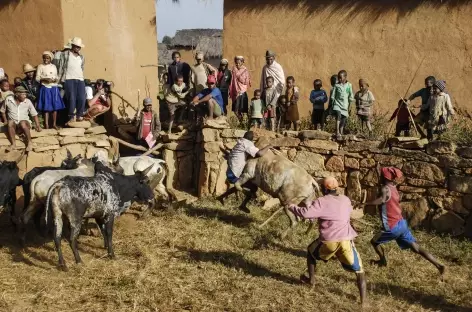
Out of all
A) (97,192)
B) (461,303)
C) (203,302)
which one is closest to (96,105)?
(97,192)

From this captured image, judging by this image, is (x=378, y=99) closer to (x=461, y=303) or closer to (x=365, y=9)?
(x=365, y=9)

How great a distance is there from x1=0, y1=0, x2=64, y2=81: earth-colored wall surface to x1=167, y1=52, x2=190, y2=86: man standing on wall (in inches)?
91.8

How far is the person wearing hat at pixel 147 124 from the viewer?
10383 millimetres

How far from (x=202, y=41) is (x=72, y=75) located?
1708 centimetres

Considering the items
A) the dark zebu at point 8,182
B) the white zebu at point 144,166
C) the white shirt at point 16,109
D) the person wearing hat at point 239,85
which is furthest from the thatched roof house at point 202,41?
the dark zebu at point 8,182

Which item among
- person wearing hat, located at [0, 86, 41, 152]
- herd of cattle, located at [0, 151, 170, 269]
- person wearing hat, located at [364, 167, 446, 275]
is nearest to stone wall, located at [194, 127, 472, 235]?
person wearing hat, located at [364, 167, 446, 275]

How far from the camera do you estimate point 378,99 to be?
1156 cm

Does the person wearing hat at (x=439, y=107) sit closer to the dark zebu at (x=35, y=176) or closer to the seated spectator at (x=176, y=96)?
the seated spectator at (x=176, y=96)

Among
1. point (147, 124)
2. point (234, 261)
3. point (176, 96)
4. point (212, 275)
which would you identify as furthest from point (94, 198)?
point (176, 96)

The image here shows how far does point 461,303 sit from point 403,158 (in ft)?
11.0

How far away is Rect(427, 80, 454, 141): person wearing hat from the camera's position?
28.6 feet

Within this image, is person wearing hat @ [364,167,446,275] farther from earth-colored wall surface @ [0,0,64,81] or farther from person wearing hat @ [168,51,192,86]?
Answer: earth-colored wall surface @ [0,0,64,81]

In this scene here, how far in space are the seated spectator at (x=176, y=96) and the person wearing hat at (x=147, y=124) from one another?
464mm

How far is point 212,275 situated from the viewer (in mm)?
6535
